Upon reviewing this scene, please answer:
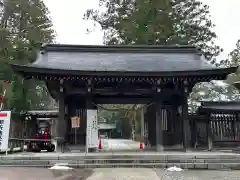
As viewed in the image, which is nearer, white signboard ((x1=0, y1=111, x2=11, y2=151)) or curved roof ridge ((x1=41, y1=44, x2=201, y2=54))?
white signboard ((x1=0, y1=111, x2=11, y2=151))

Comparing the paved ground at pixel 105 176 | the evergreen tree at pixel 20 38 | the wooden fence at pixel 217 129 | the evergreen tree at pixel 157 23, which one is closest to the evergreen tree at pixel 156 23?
the evergreen tree at pixel 157 23

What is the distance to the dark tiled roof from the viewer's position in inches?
584

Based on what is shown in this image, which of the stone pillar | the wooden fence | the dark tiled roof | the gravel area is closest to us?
the gravel area

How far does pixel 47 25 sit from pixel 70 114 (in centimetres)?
1818

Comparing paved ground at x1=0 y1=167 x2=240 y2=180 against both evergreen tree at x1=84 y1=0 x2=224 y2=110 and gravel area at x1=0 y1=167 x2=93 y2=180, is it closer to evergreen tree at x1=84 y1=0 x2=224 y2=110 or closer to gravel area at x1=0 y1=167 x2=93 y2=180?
gravel area at x1=0 y1=167 x2=93 y2=180

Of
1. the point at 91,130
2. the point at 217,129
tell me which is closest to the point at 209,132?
the point at 217,129

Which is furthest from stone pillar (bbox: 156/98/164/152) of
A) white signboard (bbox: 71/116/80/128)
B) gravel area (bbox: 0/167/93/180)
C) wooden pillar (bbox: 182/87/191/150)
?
gravel area (bbox: 0/167/93/180)

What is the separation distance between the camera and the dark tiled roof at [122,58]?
14836 mm

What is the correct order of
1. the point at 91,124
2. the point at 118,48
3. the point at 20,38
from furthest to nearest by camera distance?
the point at 20,38 → the point at 118,48 → the point at 91,124

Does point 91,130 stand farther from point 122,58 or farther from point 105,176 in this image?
point 105,176

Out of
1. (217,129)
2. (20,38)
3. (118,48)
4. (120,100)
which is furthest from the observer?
(20,38)

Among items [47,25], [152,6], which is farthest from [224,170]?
[47,25]

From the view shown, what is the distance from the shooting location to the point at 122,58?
55.2 feet

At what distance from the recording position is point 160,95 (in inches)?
585
